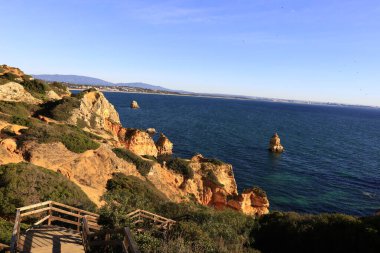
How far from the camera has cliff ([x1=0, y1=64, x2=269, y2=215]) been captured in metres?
23.1

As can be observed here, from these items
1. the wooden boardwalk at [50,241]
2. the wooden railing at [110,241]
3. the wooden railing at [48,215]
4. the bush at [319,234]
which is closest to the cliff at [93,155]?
the wooden railing at [48,215]

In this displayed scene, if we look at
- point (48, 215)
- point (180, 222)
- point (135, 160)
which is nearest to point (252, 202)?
point (135, 160)

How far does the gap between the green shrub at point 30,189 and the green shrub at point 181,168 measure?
18.5 m

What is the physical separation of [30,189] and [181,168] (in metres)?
22.2

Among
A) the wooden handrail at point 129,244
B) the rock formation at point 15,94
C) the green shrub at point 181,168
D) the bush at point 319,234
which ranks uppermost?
the rock formation at point 15,94

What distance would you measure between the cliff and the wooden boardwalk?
925 cm

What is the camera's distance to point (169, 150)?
58.3m

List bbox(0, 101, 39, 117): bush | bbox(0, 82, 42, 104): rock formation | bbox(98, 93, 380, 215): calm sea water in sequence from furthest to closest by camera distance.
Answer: bbox(98, 93, 380, 215): calm sea water, bbox(0, 82, 42, 104): rock formation, bbox(0, 101, 39, 117): bush

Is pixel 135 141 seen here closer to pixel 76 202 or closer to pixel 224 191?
pixel 224 191

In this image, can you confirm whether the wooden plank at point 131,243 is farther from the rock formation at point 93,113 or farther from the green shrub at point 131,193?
the rock formation at point 93,113

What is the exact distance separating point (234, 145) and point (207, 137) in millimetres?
10214

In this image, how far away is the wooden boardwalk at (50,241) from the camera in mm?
10367

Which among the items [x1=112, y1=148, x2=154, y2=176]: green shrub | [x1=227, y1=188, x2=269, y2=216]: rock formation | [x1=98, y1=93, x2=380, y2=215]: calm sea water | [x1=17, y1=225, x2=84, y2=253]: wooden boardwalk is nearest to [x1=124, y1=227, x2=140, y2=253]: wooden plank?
[x1=17, y1=225, x2=84, y2=253]: wooden boardwalk

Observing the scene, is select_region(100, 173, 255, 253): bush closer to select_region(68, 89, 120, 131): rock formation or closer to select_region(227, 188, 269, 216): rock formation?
select_region(227, 188, 269, 216): rock formation
